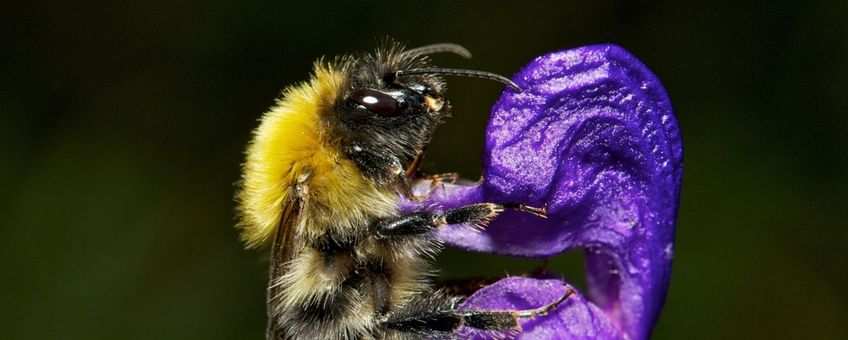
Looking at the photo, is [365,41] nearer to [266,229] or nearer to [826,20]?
[826,20]

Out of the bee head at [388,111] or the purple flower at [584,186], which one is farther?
the bee head at [388,111]

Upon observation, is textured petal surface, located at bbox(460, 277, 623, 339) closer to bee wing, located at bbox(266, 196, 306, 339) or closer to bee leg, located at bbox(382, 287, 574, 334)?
bee leg, located at bbox(382, 287, 574, 334)

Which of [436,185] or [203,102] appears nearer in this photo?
[436,185]

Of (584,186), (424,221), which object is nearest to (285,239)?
(424,221)

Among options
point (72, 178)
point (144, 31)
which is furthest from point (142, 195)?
point (144, 31)

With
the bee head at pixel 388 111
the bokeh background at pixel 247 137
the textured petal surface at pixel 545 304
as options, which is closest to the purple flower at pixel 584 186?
the textured petal surface at pixel 545 304

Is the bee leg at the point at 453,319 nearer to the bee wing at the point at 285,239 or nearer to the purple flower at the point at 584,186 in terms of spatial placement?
the purple flower at the point at 584,186
